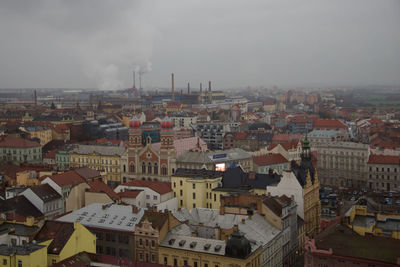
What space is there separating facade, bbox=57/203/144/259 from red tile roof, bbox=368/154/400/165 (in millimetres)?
57085

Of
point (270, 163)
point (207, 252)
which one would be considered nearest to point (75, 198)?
point (207, 252)

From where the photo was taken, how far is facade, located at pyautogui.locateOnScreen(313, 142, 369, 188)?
324ft

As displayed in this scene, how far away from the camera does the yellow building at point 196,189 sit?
6875cm

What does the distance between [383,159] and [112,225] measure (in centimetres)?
6091

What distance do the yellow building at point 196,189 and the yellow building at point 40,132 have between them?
75.0m

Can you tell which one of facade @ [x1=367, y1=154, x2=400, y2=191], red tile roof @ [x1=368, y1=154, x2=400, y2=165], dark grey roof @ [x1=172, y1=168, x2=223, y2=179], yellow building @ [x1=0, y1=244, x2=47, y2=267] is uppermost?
dark grey roof @ [x1=172, y1=168, x2=223, y2=179]

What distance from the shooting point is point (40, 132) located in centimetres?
14062

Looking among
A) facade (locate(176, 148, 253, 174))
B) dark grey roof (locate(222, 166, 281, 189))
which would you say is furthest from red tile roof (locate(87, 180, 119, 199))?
facade (locate(176, 148, 253, 174))

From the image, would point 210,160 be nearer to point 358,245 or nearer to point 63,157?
point 63,157

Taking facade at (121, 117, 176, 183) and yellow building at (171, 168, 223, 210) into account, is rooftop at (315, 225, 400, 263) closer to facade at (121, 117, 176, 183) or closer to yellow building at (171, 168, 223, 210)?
yellow building at (171, 168, 223, 210)

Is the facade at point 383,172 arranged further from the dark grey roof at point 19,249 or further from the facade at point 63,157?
the dark grey roof at point 19,249

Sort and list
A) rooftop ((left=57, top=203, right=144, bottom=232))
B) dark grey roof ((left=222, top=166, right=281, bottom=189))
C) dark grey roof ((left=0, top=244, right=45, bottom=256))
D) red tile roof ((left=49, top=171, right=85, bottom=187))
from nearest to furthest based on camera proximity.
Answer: dark grey roof ((left=0, top=244, right=45, bottom=256)) → rooftop ((left=57, top=203, right=144, bottom=232)) → dark grey roof ((left=222, top=166, right=281, bottom=189)) → red tile roof ((left=49, top=171, right=85, bottom=187))

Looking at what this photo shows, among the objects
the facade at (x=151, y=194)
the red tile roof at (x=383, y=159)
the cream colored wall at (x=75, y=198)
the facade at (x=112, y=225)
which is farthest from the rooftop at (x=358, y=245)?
the red tile roof at (x=383, y=159)

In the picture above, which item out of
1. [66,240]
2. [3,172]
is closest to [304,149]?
[66,240]
